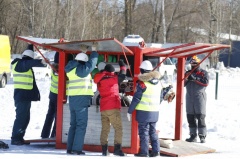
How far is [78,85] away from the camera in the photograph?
380 inches

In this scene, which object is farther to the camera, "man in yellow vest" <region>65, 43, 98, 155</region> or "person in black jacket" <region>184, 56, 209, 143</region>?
"person in black jacket" <region>184, 56, 209, 143</region>

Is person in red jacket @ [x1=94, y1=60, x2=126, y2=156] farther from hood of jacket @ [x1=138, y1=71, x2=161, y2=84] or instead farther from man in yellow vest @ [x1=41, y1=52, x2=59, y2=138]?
man in yellow vest @ [x1=41, y1=52, x2=59, y2=138]

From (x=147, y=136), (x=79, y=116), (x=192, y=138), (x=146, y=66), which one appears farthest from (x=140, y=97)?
(x=192, y=138)

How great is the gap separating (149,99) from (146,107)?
152 mm

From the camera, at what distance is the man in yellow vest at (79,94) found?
9.63 m

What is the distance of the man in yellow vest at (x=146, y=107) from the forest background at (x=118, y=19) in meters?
33.9

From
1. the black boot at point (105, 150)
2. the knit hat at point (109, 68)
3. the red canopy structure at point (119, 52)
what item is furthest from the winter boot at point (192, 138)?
the knit hat at point (109, 68)

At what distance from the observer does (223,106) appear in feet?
61.1

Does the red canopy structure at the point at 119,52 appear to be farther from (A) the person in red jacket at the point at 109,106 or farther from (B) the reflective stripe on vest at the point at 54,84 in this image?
(B) the reflective stripe on vest at the point at 54,84

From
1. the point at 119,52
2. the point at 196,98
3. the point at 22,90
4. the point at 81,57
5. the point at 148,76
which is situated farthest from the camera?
the point at 196,98

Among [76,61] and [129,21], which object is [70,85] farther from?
[129,21]

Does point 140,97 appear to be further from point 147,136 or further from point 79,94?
point 79,94

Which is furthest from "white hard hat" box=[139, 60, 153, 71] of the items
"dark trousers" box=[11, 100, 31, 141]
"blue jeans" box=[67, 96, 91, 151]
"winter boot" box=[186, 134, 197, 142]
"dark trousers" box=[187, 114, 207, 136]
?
"winter boot" box=[186, 134, 197, 142]

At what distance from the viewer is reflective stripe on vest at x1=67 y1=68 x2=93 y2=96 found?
380 inches
